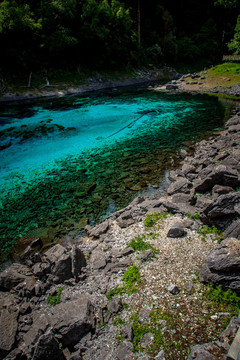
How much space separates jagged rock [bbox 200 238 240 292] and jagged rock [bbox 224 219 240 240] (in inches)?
27.0

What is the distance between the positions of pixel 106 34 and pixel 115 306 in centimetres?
6067

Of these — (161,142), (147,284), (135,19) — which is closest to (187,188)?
(147,284)

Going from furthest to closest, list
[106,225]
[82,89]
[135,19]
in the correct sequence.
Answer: [135,19]
[82,89]
[106,225]

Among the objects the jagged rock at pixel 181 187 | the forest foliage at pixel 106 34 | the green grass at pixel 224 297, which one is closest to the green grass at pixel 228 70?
the forest foliage at pixel 106 34

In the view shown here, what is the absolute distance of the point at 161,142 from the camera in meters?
20.7

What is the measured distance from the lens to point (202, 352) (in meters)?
4.60

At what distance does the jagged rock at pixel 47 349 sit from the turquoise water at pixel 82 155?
17.5 ft

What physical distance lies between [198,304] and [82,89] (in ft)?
165

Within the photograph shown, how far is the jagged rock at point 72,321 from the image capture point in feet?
18.4

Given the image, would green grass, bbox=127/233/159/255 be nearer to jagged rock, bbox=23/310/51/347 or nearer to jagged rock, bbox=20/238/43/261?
jagged rock, bbox=23/310/51/347

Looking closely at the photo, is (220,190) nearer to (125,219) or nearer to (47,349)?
(125,219)

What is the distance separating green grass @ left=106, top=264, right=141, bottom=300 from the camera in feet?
21.8

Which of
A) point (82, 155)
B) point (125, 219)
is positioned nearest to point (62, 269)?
point (125, 219)

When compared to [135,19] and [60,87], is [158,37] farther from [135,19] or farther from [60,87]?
[60,87]
